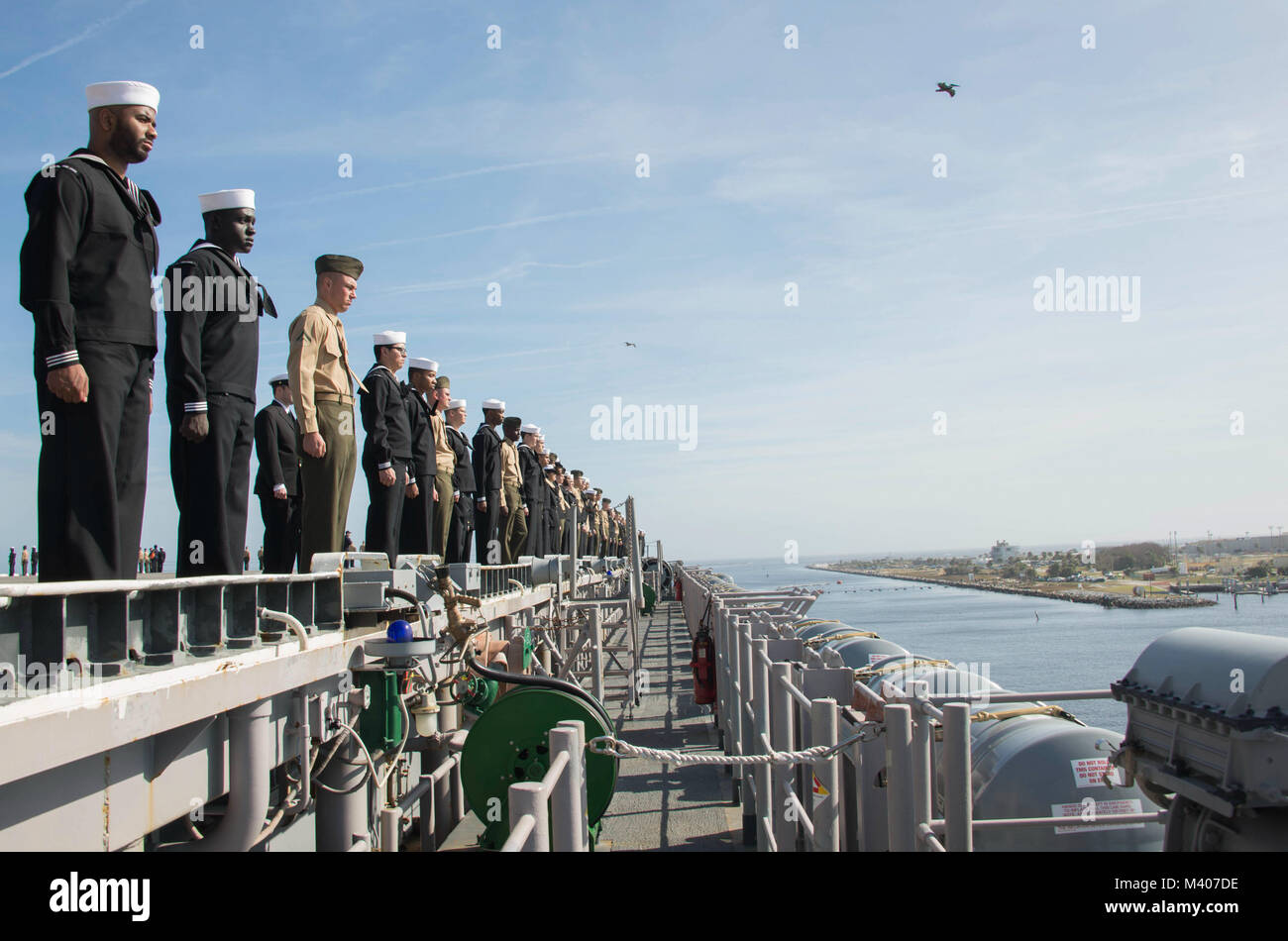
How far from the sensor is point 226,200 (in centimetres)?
554

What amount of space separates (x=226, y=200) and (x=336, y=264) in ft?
4.74

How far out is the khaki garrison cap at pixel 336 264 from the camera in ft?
22.9

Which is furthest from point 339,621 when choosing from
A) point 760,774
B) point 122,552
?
point 760,774

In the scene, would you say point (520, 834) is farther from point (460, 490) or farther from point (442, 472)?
point (460, 490)

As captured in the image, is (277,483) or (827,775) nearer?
(827,775)

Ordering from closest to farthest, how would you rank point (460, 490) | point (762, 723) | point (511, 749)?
point (511, 749), point (762, 723), point (460, 490)

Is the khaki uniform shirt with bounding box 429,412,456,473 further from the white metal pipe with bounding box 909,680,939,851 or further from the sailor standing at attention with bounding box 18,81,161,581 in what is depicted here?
the white metal pipe with bounding box 909,680,939,851

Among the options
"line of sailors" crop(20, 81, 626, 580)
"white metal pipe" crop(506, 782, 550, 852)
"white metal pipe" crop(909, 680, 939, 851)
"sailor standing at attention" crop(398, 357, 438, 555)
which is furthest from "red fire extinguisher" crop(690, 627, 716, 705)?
"white metal pipe" crop(506, 782, 550, 852)

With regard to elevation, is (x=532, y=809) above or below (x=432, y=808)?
above

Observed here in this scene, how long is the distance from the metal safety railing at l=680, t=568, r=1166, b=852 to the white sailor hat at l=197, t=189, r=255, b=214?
3969 mm

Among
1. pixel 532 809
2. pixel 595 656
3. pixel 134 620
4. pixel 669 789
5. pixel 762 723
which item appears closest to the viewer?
pixel 532 809

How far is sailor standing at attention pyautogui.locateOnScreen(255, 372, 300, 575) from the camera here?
821cm

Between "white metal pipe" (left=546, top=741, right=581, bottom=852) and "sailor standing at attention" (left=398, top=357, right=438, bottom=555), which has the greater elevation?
"sailor standing at attention" (left=398, top=357, right=438, bottom=555)

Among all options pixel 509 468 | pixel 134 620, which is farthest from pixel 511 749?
pixel 509 468
